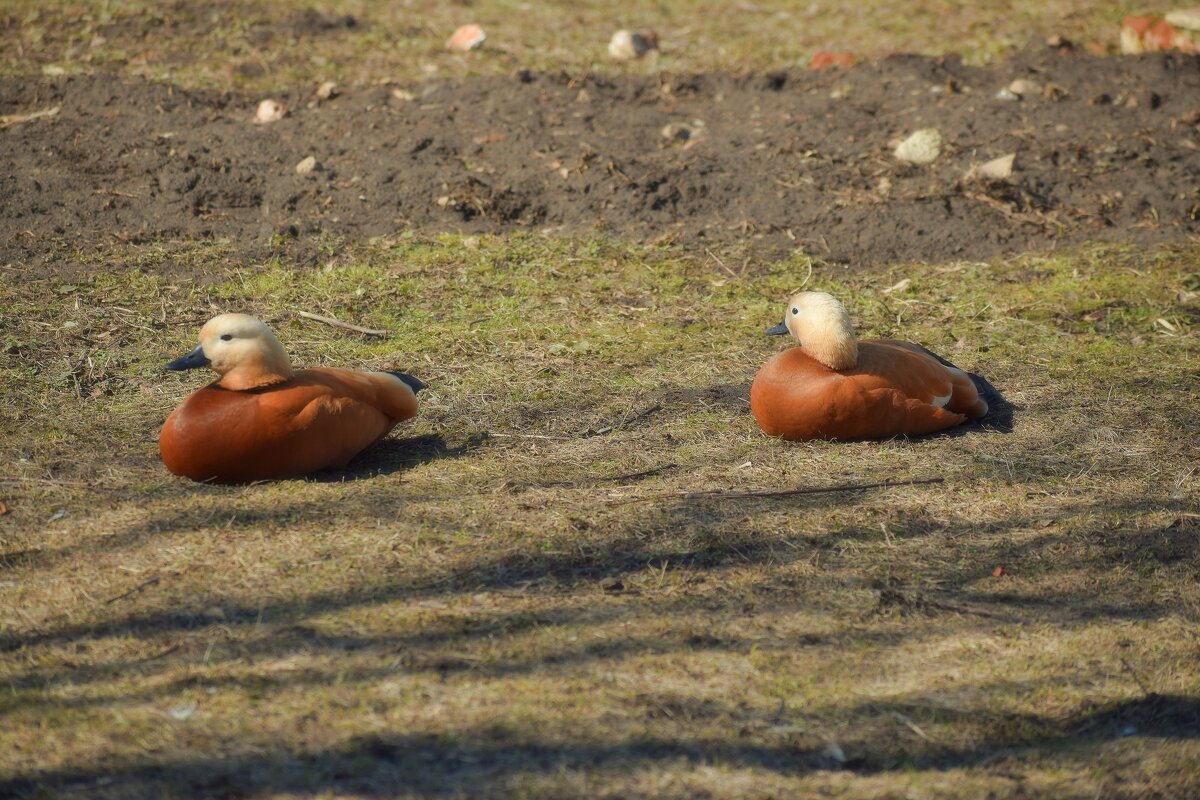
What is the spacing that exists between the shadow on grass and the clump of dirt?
418 centimetres

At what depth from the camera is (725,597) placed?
150 inches

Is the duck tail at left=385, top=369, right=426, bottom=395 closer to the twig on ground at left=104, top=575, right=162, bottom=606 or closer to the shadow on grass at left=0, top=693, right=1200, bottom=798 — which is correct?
the twig on ground at left=104, top=575, right=162, bottom=606

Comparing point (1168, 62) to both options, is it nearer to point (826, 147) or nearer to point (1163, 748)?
point (826, 147)

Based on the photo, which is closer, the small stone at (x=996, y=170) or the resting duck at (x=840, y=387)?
the resting duck at (x=840, y=387)

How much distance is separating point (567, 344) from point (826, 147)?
120 inches

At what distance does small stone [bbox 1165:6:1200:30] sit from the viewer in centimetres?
939

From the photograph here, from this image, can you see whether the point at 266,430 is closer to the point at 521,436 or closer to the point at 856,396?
the point at 521,436

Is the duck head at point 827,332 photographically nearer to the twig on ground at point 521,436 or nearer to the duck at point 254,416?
the twig on ground at point 521,436

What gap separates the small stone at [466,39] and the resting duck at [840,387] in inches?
223

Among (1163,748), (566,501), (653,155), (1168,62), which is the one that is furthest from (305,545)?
(1168,62)

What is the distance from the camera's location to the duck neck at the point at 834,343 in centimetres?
474

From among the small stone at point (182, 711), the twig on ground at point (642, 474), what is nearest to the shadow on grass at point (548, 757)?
the small stone at point (182, 711)

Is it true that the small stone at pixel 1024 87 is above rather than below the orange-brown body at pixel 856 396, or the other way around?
above

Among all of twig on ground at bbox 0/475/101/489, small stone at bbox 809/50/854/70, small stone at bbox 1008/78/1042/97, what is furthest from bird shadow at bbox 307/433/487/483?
small stone at bbox 809/50/854/70
